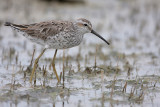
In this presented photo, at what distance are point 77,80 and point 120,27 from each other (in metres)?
6.98

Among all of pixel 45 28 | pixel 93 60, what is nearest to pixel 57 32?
pixel 45 28

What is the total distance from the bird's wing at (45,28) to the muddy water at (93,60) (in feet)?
2.60

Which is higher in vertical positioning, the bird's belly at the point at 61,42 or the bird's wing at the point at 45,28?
the bird's wing at the point at 45,28

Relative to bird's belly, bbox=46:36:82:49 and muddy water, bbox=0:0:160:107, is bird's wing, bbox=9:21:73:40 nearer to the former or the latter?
bird's belly, bbox=46:36:82:49

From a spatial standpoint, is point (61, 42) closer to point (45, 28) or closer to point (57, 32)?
point (57, 32)

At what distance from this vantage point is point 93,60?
35.9ft

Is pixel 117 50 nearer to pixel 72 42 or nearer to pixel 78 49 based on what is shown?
pixel 78 49

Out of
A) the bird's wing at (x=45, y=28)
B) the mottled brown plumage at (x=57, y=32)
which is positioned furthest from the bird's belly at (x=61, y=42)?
the bird's wing at (x=45, y=28)

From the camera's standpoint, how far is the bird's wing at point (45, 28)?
840 centimetres

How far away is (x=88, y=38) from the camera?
13586mm

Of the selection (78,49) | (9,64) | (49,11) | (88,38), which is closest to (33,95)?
(9,64)

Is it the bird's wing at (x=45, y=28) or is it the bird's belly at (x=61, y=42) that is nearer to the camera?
the bird's belly at (x=61, y=42)

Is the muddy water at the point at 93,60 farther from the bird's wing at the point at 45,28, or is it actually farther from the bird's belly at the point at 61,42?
the bird's wing at the point at 45,28

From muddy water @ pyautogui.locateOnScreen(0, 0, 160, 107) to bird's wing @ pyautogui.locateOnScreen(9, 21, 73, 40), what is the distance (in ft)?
2.60
